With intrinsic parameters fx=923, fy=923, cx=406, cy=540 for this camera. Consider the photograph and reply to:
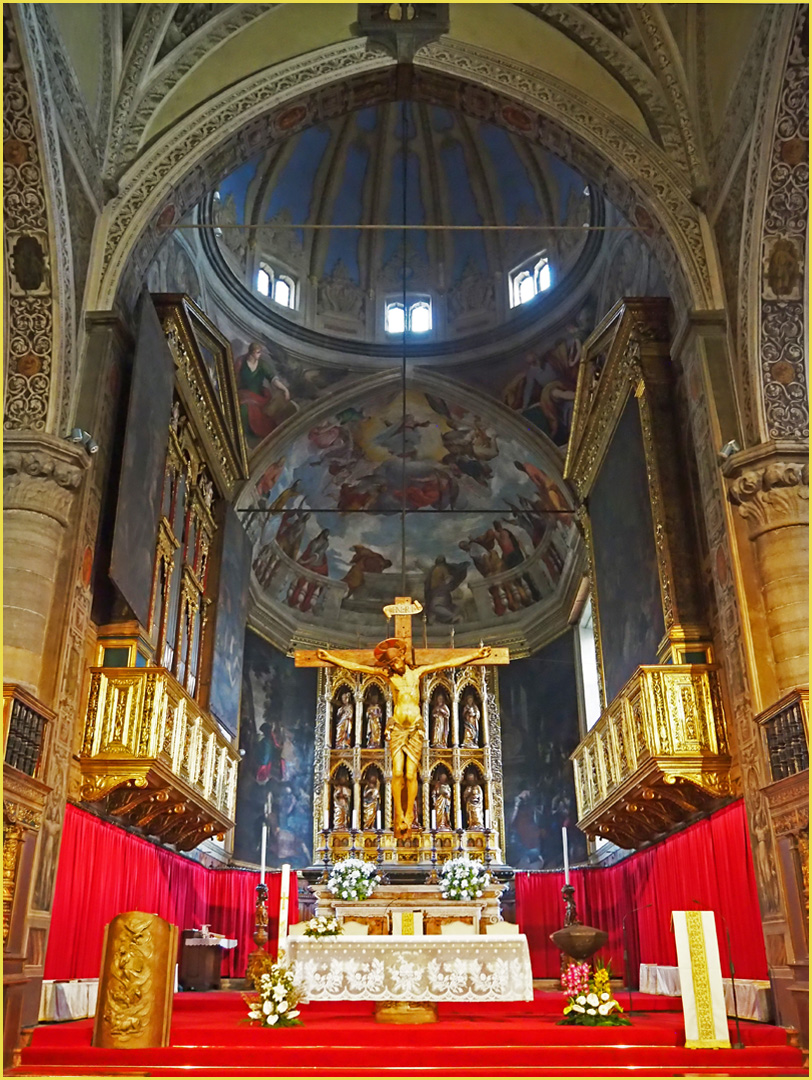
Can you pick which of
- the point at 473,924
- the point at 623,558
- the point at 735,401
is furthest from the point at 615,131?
the point at 473,924

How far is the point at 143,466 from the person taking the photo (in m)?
13.2

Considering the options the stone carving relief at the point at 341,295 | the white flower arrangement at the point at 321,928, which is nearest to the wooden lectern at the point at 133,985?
the white flower arrangement at the point at 321,928

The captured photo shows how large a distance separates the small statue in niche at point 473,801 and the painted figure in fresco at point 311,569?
6.59 m

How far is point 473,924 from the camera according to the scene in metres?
15.7

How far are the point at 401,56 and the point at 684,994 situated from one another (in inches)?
553

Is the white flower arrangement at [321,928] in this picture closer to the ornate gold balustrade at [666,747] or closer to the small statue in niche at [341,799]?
the ornate gold balustrade at [666,747]

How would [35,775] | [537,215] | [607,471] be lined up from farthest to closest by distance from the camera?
[537,215] < [607,471] < [35,775]

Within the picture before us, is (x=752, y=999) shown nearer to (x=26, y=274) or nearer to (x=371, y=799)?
(x=26, y=274)

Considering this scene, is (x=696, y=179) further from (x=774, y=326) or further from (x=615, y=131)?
(x=774, y=326)

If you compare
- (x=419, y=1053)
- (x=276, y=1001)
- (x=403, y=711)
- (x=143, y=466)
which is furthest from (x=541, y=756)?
(x=419, y=1053)

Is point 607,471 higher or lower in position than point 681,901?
higher

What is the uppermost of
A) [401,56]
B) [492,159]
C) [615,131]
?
[492,159]

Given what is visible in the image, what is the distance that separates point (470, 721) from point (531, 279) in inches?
454

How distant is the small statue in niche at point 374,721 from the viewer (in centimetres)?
2447
